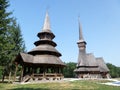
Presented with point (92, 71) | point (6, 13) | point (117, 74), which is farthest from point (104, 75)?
point (117, 74)

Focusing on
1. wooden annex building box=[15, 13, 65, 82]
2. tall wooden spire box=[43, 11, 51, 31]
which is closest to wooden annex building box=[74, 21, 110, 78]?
wooden annex building box=[15, 13, 65, 82]

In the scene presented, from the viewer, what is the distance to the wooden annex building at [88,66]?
131ft

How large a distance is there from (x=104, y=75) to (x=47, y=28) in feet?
86.2

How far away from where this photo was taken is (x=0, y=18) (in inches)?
717

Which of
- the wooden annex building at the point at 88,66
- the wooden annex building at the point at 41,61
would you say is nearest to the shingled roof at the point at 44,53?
the wooden annex building at the point at 41,61

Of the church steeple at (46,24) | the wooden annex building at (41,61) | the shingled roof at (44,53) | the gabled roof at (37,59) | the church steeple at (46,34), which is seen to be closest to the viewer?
the gabled roof at (37,59)

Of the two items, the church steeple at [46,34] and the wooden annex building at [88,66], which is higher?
the church steeple at [46,34]

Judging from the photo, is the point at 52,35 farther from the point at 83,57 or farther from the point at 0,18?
the point at 83,57

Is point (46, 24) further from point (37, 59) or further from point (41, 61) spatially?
point (41, 61)

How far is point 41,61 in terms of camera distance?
2305 cm

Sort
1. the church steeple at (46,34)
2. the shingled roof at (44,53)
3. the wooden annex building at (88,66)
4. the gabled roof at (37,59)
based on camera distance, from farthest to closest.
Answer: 1. the wooden annex building at (88,66)
2. the church steeple at (46,34)
3. the shingled roof at (44,53)
4. the gabled roof at (37,59)

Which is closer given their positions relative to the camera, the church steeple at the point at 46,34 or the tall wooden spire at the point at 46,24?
the church steeple at the point at 46,34

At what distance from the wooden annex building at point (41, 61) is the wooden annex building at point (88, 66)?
50.0 ft

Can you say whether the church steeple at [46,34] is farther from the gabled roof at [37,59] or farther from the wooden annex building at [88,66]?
the wooden annex building at [88,66]
